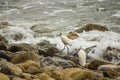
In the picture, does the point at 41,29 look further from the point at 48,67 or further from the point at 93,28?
the point at 48,67

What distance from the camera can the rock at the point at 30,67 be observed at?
25.1ft

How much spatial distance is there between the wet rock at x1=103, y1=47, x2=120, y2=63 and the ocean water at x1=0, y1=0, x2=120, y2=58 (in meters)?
0.24

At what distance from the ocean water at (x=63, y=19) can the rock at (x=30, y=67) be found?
333cm

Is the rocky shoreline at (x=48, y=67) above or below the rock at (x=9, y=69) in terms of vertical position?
below

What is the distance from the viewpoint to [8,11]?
813 inches

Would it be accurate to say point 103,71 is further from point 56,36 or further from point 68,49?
point 56,36

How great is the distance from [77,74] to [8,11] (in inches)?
540

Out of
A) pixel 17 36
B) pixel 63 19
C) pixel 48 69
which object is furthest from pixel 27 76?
pixel 63 19

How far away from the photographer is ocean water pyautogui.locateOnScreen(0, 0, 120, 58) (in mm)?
12758

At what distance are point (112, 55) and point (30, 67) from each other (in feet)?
10.9

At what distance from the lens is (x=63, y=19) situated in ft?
57.3

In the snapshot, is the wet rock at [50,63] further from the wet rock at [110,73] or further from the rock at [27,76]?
the rock at [27,76]

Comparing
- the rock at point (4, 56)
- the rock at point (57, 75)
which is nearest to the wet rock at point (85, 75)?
the rock at point (57, 75)

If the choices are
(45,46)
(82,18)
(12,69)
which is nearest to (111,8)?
(82,18)
